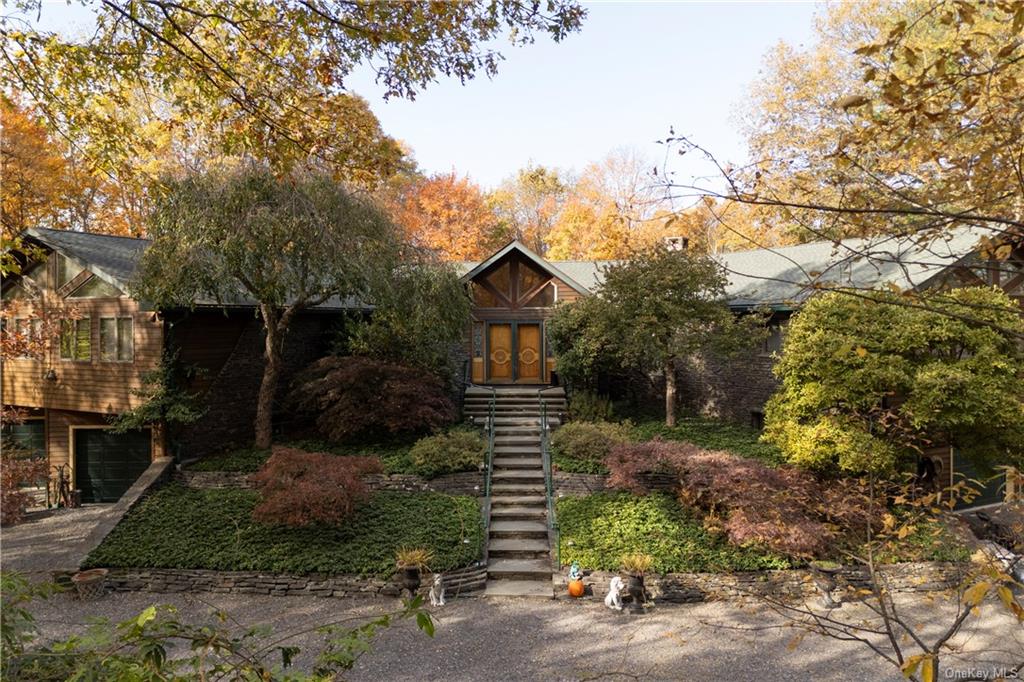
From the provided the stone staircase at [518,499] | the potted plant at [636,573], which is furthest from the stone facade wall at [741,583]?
the stone staircase at [518,499]

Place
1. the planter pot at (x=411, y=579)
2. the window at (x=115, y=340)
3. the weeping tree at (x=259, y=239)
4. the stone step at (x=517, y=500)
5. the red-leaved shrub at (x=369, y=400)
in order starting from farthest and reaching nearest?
1. the window at (x=115, y=340)
2. the red-leaved shrub at (x=369, y=400)
3. the stone step at (x=517, y=500)
4. the weeping tree at (x=259, y=239)
5. the planter pot at (x=411, y=579)

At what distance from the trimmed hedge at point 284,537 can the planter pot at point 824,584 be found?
534cm

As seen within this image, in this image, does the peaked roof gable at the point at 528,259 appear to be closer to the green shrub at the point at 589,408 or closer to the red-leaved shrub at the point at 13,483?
the green shrub at the point at 589,408

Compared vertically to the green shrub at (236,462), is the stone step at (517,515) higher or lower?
lower

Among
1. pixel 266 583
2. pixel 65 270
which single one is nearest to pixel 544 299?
pixel 266 583

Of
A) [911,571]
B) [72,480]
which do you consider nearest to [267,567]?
[72,480]

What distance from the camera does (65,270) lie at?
48.4 feet

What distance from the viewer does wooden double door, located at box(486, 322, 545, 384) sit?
64.3ft

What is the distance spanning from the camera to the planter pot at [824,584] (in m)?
9.36

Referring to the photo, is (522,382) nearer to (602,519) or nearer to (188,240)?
(602,519)

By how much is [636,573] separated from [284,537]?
595 centimetres

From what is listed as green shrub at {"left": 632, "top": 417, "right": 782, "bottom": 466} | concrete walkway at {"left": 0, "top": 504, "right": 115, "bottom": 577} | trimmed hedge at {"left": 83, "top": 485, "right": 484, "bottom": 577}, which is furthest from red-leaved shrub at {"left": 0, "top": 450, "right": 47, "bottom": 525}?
green shrub at {"left": 632, "top": 417, "right": 782, "bottom": 466}

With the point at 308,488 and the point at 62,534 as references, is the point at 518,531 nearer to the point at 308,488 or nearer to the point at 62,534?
the point at 308,488

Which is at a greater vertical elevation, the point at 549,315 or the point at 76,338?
the point at 549,315
